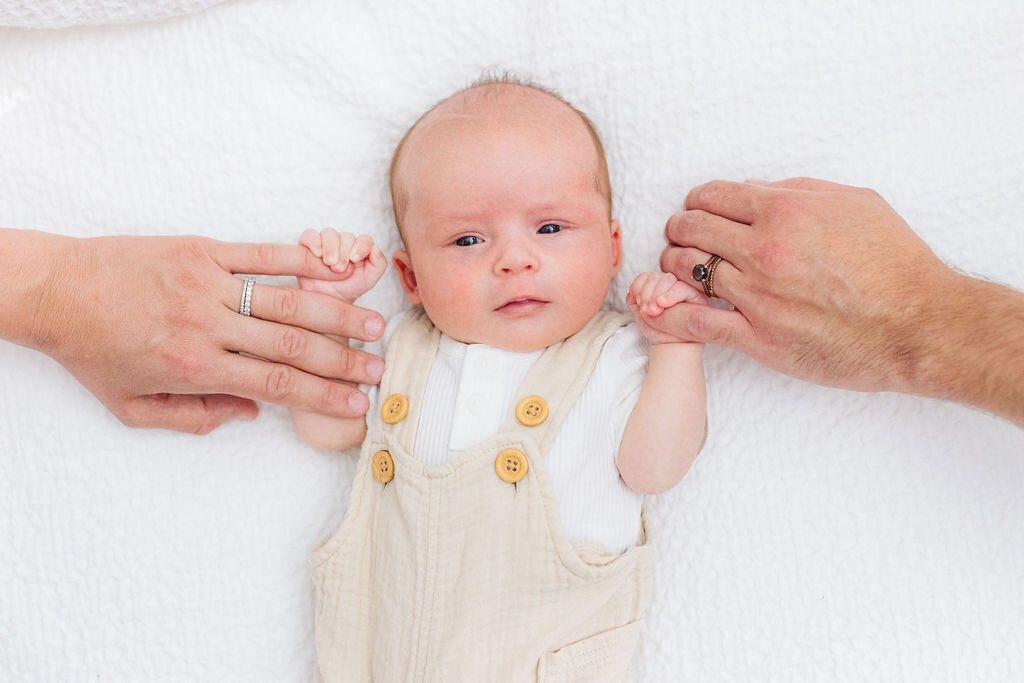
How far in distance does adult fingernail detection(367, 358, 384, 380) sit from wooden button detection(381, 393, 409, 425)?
0.06m

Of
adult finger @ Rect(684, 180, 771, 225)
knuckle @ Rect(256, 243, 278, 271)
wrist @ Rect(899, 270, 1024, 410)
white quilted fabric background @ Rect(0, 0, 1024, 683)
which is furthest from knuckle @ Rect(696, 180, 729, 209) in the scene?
knuckle @ Rect(256, 243, 278, 271)

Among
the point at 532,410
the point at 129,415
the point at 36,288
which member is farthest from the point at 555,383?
the point at 36,288

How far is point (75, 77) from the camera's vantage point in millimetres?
1587

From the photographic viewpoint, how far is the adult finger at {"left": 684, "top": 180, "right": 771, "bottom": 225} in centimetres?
132

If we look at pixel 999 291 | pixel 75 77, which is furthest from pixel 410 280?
pixel 999 291

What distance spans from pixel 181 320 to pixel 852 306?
103 centimetres

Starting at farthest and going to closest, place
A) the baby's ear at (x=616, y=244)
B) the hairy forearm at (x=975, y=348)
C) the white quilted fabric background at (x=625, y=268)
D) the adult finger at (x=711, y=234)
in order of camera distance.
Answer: the baby's ear at (x=616, y=244)
the white quilted fabric background at (x=625, y=268)
the adult finger at (x=711, y=234)
the hairy forearm at (x=975, y=348)

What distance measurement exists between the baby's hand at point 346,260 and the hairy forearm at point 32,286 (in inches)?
15.0

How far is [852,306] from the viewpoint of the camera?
4.04 ft

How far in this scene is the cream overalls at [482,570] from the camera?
4.27 feet

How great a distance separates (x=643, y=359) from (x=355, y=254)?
0.51 m

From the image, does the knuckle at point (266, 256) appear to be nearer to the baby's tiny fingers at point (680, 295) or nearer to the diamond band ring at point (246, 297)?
the diamond band ring at point (246, 297)

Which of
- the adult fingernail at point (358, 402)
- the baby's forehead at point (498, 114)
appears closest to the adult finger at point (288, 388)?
the adult fingernail at point (358, 402)

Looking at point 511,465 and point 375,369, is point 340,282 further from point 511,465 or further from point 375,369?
point 511,465
